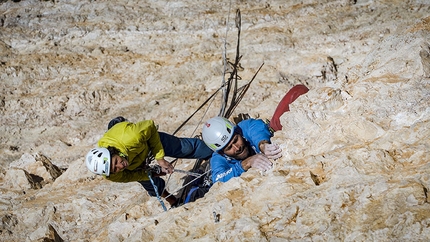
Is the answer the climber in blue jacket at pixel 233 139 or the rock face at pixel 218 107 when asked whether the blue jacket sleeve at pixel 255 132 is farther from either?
the rock face at pixel 218 107

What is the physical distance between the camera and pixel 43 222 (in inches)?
326

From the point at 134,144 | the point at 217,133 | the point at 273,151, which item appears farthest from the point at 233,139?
the point at 134,144

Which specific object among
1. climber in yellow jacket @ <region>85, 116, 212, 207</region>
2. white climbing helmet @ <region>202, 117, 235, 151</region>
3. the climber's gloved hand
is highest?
the climber's gloved hand

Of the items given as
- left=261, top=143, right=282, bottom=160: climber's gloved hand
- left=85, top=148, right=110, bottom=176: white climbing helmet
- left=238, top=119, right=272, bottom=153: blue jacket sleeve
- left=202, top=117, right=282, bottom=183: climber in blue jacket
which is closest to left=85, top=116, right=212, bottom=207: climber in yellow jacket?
left=85, top=148, right=110, bottom=176: white climbing helmet

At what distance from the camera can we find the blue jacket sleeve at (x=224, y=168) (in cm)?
693

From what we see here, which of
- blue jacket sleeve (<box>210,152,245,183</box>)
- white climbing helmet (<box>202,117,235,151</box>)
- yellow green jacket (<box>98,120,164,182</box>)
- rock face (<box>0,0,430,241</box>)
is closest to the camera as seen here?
rock face (<box>0,0,430,241</box>)

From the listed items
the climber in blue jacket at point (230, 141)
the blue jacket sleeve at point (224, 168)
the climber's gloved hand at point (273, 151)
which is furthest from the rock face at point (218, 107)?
the climber in blue jacket at point (230, 141)

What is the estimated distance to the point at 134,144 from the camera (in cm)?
723

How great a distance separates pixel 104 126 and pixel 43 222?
3.02 m

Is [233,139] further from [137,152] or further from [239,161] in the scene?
[137,152]

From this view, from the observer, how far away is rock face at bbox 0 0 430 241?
4.83 meters

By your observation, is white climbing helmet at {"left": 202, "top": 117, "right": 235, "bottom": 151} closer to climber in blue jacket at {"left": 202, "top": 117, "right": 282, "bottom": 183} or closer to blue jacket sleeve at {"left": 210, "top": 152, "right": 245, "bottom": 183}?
climber in blue jacket at {"left": 202, "top": 117, "right": 282, "bottom": 183}

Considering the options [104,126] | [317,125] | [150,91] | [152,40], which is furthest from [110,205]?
[152,40]

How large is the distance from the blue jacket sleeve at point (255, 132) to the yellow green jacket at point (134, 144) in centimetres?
145
